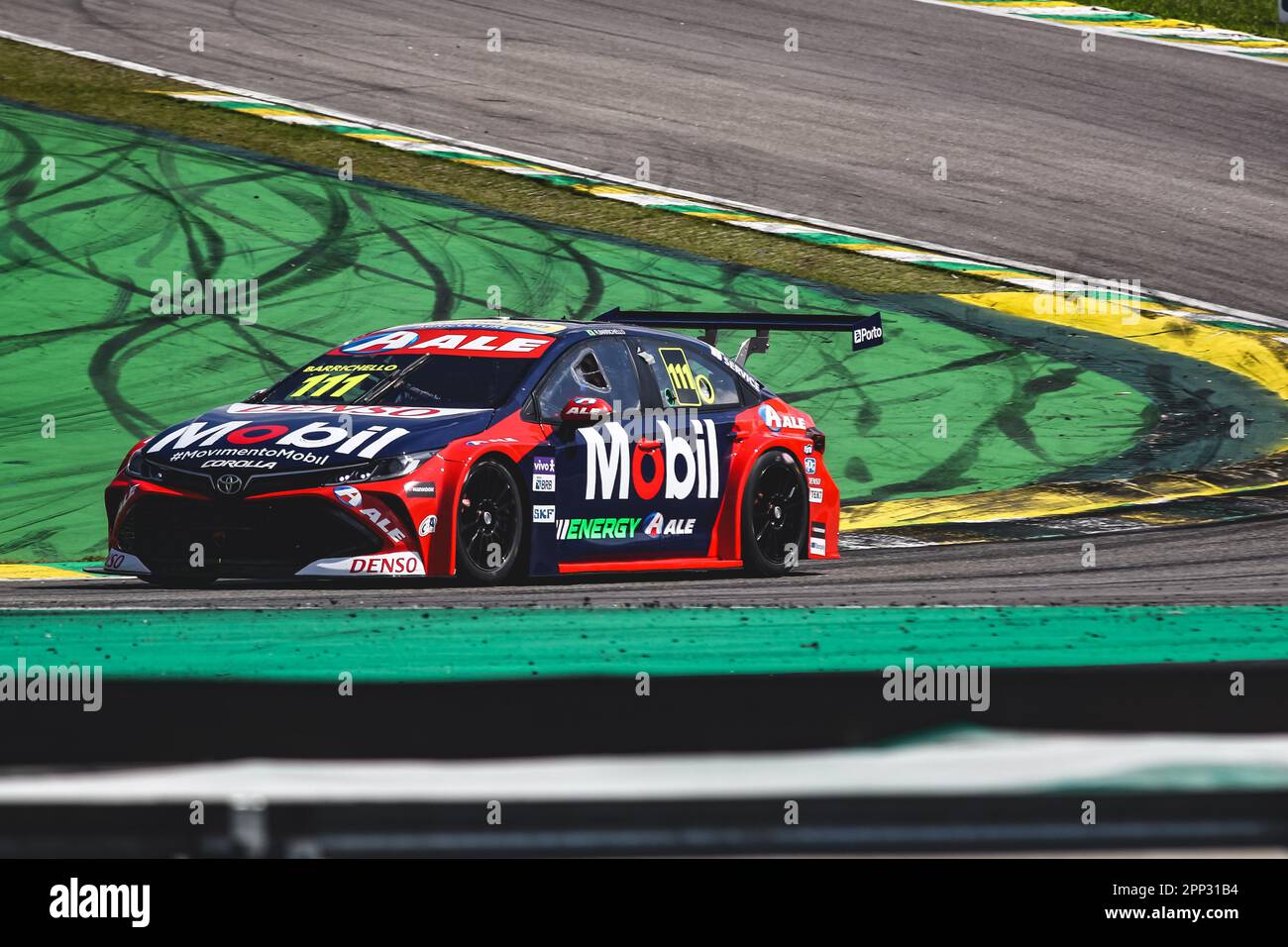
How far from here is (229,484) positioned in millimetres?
7824

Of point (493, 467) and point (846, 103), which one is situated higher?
point (846, 103)

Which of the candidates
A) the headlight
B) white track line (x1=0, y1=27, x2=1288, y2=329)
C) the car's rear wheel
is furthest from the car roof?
white track line (x1=0, y1=27, x2=1288, y2=329)

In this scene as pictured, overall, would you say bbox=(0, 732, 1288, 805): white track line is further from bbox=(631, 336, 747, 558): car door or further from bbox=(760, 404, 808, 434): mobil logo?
bbox=(760, 404, 808, 434): mobil logo

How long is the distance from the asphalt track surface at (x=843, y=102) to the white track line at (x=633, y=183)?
0.21 metres

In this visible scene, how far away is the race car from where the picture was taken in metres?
7.77

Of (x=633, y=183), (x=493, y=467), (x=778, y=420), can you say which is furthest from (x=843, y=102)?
(x=493, y=467)

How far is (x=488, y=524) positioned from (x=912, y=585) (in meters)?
1.83

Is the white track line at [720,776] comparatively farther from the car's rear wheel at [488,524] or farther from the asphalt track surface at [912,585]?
the car's rear wheel at [488,524]

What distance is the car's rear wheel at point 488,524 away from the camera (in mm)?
7961

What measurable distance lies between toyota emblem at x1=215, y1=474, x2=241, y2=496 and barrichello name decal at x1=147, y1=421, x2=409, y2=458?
0.64ft
